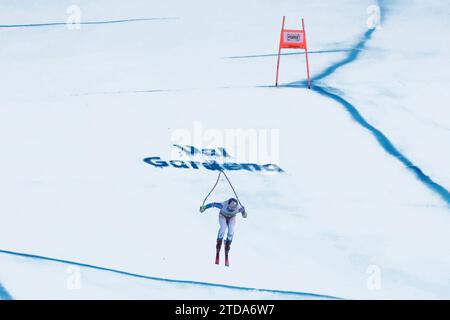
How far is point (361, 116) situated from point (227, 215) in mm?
1281

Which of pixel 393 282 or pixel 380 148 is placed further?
pixel 380 148

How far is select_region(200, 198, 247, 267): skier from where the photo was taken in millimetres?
4207

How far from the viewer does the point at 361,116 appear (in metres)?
5.23

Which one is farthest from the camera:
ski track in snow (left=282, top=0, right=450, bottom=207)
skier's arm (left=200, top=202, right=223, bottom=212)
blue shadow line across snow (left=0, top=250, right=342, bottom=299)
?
ski track in snow (left=282, top=0, right=450, bottom=207)

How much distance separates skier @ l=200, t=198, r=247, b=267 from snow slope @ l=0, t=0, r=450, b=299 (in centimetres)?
4

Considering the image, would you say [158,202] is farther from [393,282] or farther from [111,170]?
[393,282]

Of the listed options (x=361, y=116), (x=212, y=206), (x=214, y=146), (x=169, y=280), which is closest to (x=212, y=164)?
(x=214, y=146)

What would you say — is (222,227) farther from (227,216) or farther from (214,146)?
(214,146)

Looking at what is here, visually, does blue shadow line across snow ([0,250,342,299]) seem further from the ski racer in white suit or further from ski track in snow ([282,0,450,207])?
ski track in snow ([282,0,450,207])

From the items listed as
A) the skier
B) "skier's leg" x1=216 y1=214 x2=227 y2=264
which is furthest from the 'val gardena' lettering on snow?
"skier's leg" x1=216 y1=214 x2=227 y2=264

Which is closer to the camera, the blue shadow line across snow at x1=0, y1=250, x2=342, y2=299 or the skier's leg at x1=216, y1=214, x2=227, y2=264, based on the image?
the blue shadow line across snow at x1=0, y1=250, x2=342, y2=299

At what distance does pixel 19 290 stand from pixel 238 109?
5.47 ft

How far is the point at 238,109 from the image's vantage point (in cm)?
519
